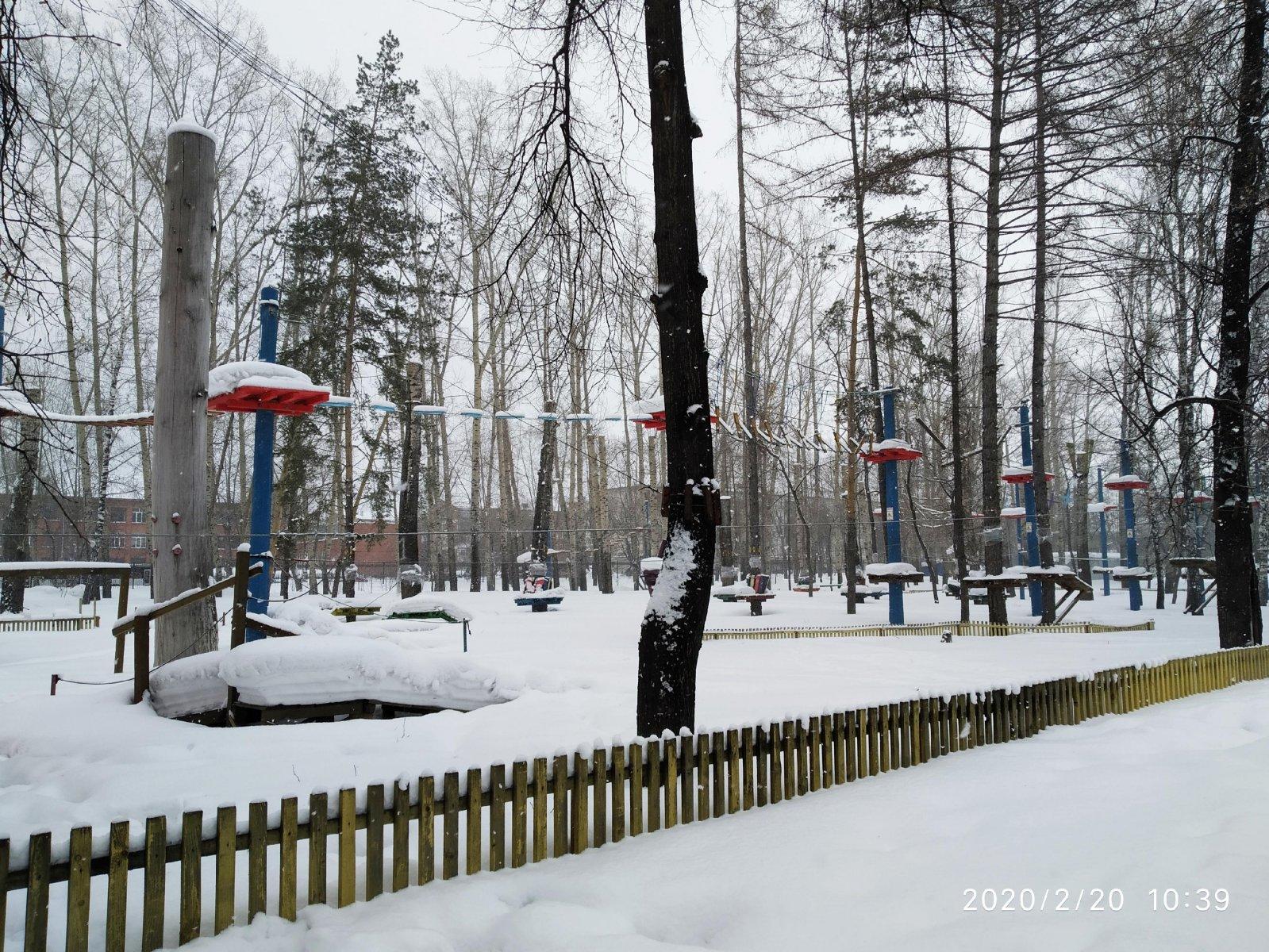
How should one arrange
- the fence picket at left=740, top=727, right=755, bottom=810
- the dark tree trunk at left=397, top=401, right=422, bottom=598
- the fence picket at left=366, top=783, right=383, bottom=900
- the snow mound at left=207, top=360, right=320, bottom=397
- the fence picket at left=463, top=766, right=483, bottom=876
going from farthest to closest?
the dark tree trunk at left=397, top=401, right=422, bottom=598, the snow mound at left=207, top=360, right=320, bottom=397, the fence picket at left=740, top=727, right=755, bottom=810, the fence picket at left=463, top=766, right=483, bottom=876, the fence picket at left=366, top=783, right=383, bottom=900

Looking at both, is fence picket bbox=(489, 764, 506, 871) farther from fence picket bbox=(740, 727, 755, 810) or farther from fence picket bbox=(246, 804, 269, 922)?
fence picket bbox=(740, 727, 755, 810)

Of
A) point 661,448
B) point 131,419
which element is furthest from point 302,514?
point 661,448

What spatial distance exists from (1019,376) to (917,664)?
3363cm

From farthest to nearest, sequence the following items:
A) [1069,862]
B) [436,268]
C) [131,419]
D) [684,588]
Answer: [436,268] → [131,419] → [684,588] → [1069,862]

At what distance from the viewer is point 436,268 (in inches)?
1125

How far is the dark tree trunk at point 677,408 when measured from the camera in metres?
5.45

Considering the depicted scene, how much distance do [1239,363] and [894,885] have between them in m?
11.2

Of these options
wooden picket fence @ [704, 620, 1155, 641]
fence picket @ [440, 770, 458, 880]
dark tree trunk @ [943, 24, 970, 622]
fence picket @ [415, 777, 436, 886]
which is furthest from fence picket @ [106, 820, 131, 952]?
dark tree trunk @ [943, 24, 970, 622]

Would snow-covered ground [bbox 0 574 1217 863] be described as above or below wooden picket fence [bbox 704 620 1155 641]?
above

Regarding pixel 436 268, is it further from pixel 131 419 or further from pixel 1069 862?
pixel 1069 862

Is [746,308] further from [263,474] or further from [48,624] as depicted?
[48,624]

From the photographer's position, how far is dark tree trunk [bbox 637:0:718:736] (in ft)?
17.9

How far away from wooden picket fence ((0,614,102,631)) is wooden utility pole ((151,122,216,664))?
14324mm

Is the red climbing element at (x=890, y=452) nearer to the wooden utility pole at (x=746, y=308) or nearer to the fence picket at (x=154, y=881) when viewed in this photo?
the wooden utility pole at (x=746, y=308)
